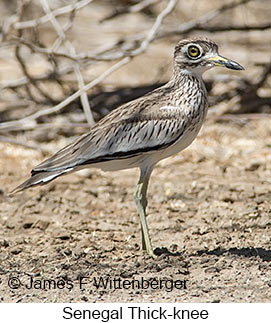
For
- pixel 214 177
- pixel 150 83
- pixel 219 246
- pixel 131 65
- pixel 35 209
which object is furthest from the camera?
pixel 131 65

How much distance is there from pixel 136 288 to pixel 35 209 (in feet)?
6.17

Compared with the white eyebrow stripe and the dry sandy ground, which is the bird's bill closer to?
the white eyebrow stripe

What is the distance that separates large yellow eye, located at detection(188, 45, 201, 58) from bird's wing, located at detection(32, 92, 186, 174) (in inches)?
14.1

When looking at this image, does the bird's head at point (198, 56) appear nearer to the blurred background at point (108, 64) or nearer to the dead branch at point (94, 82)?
the dead branch at point (94, 82)

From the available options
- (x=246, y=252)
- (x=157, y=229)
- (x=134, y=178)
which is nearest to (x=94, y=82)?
(x=134, y=178)

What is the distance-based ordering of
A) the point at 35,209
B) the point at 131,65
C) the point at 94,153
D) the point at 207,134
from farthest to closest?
the point at 131,65, the point at 207,134, the point at 35,209, the point at 94,153

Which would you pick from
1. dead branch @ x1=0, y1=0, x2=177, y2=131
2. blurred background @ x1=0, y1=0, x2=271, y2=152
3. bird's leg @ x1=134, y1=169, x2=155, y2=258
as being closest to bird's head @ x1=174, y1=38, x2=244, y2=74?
bird's leg @ x1=134, y1=169, x2=155, y2=258

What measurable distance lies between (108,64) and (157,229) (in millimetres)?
4481

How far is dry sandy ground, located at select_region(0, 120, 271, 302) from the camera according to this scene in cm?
408

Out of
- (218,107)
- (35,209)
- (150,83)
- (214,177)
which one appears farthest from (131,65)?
(35,209)

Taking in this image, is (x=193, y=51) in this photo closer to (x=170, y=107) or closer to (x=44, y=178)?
(x=170, y=107)

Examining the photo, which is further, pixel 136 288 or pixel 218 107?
pixel 218 107

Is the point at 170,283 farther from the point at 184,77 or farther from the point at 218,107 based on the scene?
the point at 218,107

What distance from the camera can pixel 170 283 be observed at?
4.09 metres
